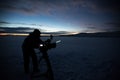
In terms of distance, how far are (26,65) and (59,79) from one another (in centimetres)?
166

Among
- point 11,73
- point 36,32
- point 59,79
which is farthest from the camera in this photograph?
point 11,73

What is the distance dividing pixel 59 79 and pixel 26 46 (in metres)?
1.81

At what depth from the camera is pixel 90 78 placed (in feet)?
19.0

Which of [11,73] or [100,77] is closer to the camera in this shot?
[100,77]

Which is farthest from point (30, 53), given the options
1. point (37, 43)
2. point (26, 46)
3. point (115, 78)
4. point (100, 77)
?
point (115, 78)

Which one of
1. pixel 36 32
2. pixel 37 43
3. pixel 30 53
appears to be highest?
pixel 36 32

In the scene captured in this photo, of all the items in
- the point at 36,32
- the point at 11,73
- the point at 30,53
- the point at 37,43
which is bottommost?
the point at 11,73

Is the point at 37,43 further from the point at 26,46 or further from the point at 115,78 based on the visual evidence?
the point at 115,78

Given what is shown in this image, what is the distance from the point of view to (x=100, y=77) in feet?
19.5

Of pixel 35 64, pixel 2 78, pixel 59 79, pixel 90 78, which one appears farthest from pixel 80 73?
pixel 2 78

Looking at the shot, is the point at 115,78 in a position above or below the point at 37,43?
below

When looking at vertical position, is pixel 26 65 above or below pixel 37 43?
below

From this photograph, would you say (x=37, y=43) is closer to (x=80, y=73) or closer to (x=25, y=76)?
(x=25, y=76)

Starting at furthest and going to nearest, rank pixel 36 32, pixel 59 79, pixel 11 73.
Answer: pixel 11 73
pixel 36 32
pixel 59 79
